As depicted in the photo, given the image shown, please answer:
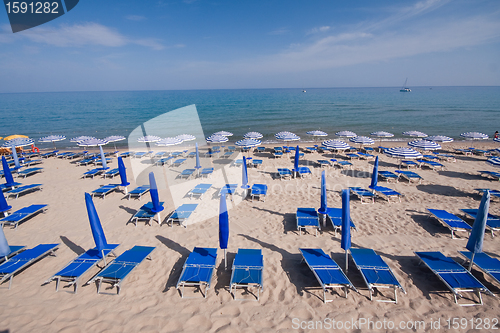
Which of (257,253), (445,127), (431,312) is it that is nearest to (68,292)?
(257,253)

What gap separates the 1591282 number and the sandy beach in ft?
24.8

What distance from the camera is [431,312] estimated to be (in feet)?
14.7

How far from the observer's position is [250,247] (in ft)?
21.7

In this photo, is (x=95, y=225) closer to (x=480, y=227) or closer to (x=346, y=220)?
(x=346, y=220)

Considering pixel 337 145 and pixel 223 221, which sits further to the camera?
pixel 337 145

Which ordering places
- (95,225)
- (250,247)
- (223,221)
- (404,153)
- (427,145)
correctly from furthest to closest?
(427,145), (404,153), (250,247), (95,225), (223,221)

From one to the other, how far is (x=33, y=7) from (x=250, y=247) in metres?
12.8

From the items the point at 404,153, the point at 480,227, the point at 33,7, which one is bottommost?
the point at 404,153

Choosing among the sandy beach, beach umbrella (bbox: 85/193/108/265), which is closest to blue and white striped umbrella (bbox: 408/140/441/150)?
the sandy beach

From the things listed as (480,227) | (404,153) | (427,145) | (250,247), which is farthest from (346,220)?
(427,145)

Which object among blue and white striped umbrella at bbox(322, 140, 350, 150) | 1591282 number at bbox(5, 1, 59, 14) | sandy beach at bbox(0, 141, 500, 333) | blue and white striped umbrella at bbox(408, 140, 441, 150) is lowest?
sandy beach at bbox(0, 141, 500, 333)

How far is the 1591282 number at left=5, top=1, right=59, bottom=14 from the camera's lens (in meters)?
8.66

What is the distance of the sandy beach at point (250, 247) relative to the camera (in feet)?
14.2

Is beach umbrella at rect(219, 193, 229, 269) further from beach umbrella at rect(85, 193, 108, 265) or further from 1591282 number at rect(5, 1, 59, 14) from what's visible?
1591282 number at rect(5, 1, 59, 14)
